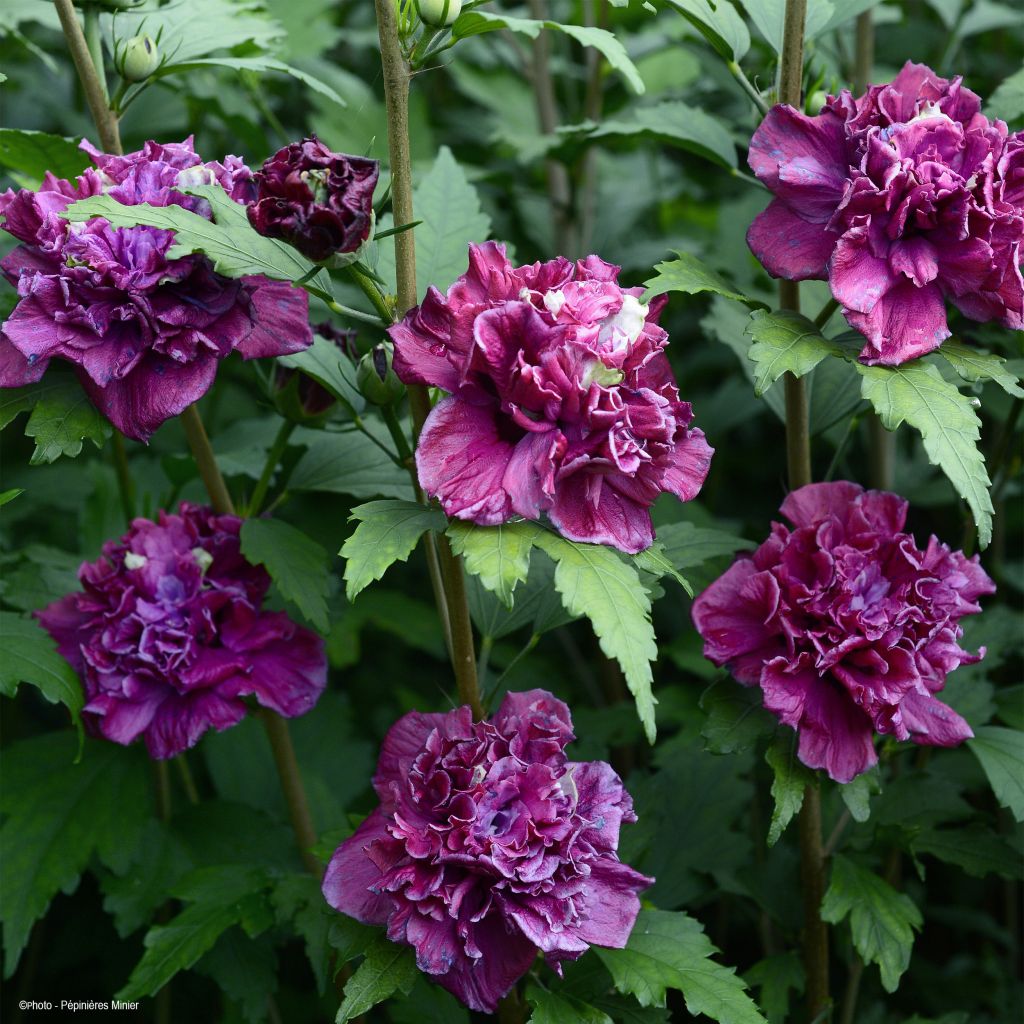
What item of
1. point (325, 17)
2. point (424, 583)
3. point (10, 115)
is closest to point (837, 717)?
point (424, 583)

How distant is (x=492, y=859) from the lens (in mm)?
1116

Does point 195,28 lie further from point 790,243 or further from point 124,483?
point 790,243

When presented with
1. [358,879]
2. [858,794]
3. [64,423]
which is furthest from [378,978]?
[64,423]

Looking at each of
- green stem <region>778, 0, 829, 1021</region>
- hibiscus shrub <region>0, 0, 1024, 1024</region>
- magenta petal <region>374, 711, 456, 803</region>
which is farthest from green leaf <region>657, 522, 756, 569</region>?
magenta petal <region>374, 711, 456, 803</region>

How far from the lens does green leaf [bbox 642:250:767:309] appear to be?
1.20 m

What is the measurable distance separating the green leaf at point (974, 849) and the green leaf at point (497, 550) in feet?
2.57

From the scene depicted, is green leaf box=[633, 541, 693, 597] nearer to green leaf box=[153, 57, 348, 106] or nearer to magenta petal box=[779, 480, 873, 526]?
magenta petal box=[779, 480, 873, 526]

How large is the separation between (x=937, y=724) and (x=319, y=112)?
2.28 metres

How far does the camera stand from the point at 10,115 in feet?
8.82

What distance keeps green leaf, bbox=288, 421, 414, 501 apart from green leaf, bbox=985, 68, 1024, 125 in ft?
2.99

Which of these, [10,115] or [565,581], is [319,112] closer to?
[10,115]

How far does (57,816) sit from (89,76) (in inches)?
38.1

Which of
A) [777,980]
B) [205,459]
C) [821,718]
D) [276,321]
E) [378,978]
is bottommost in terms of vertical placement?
[777,980]

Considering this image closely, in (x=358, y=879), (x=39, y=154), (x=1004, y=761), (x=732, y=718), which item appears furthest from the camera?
(x=39, y=154)
